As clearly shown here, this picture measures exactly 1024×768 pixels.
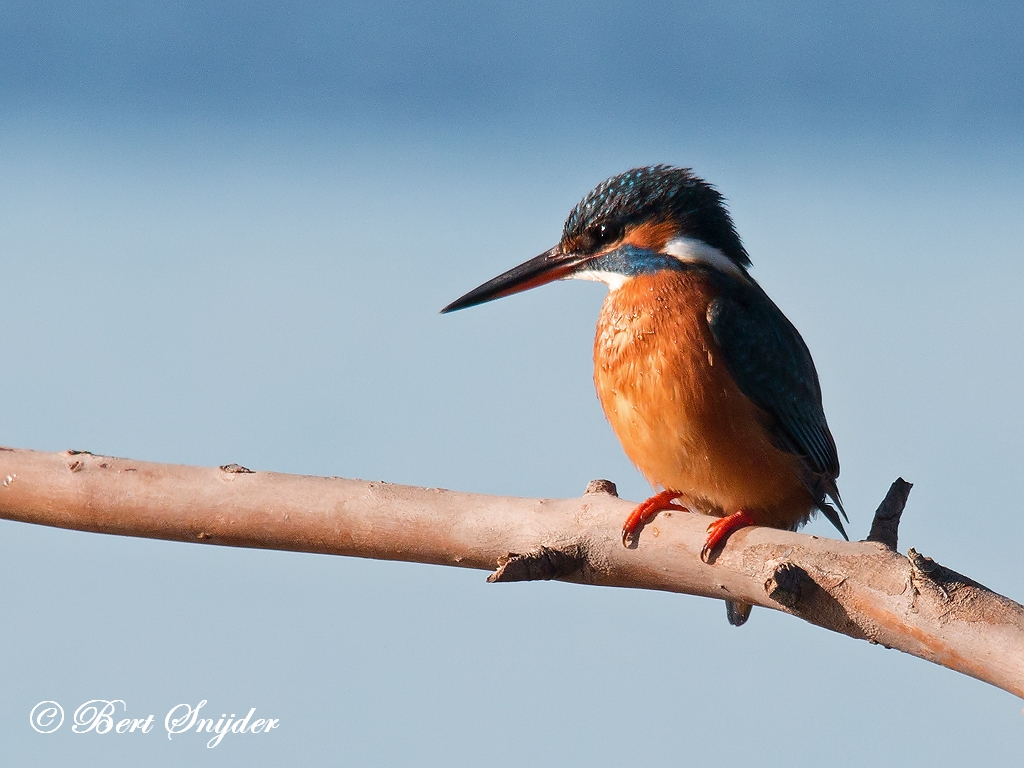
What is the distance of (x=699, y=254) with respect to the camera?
7.11ft

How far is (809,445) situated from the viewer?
2.09 metres

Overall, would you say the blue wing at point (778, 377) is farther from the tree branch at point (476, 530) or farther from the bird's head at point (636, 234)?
the tree branch at point (476, 530)

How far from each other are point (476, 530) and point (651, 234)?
825 millimetres

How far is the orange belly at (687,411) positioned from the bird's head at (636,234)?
0.27 feet

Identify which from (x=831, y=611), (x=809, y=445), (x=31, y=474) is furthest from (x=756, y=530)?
(x=31, y=474)

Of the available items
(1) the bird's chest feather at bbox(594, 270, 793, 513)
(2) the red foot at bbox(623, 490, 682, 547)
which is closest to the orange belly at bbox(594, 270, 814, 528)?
(1) the bird's chest feather at bbox(594, 270, 793, 513)

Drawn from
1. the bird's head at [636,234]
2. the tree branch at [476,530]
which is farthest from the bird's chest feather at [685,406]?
the tree branch at [476,530]

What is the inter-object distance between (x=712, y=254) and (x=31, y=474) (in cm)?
132

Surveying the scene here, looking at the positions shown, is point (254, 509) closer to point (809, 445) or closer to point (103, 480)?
point (103, 480)

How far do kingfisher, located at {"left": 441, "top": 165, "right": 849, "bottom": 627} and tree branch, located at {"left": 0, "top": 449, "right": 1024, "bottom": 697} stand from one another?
0.16 metres

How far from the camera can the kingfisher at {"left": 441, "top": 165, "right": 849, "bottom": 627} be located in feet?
6.34

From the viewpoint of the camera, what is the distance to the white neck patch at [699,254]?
7.04ft

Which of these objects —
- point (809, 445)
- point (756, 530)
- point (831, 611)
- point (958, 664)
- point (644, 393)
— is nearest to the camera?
point (958, 664)

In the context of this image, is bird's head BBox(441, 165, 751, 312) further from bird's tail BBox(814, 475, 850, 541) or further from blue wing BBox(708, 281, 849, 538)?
bird's tail BBox(814, 475, 850, 541)
